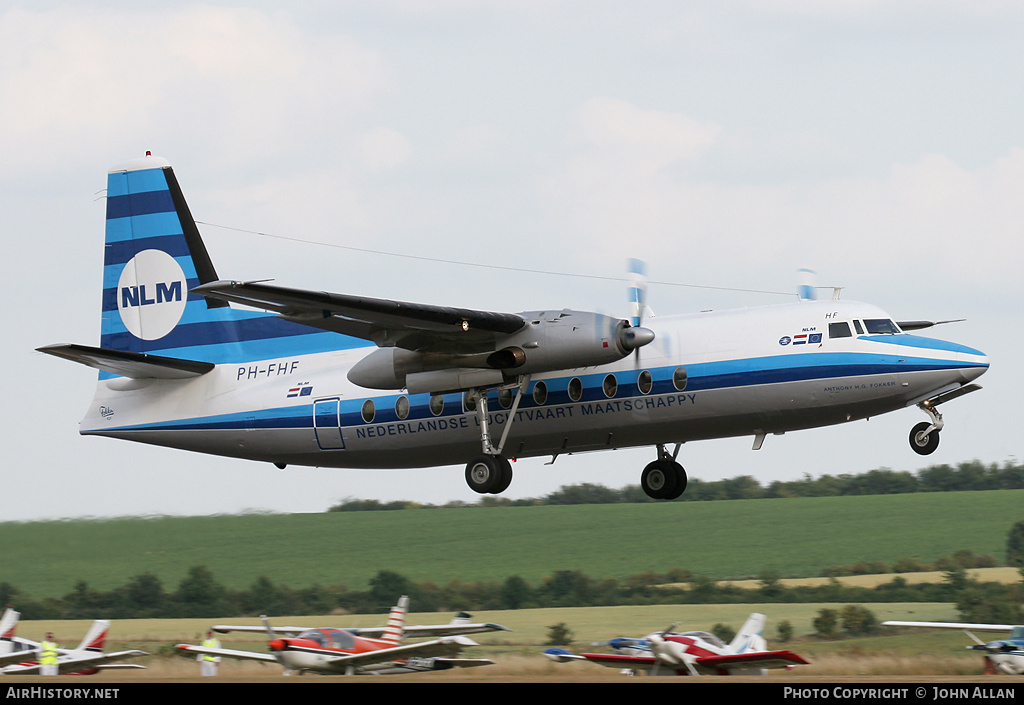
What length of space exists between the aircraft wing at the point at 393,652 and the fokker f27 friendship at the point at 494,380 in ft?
8.22

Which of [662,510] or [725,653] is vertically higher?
[662,510]

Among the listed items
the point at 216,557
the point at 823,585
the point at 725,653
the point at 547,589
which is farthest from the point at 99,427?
the point at 823,585

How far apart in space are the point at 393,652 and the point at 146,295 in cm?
1028

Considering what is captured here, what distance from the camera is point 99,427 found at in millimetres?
24219

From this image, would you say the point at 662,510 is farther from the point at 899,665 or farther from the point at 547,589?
the point at 899,665

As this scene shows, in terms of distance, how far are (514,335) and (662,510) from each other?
25.7m

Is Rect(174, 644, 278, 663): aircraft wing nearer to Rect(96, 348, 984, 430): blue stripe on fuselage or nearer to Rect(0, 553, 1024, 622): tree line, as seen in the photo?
Rect(96, 348, 984, 430): blue stripe on fuselage

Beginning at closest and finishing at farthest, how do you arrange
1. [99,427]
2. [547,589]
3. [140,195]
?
[99,427] < [140,195] < [547,589]

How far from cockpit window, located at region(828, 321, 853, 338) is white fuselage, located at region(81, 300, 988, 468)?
58 millimetres

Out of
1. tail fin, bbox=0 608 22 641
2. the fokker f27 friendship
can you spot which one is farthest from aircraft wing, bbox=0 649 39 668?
the fokker f27 friendship

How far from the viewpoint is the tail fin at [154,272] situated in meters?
24.9

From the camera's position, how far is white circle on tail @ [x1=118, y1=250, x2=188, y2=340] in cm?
2531

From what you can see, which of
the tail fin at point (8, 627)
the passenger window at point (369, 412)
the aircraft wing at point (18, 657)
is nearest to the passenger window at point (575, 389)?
the passenger window at point (369, 412)
